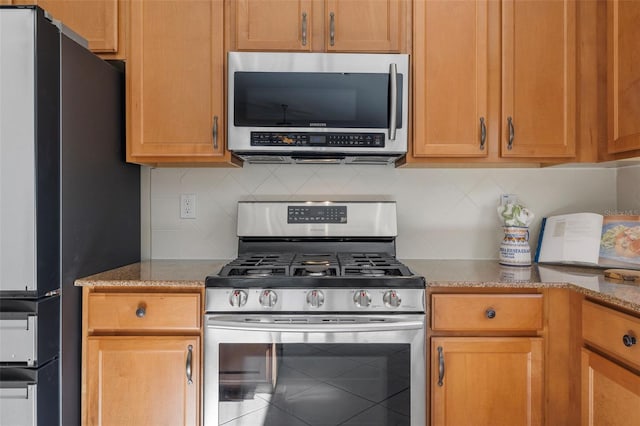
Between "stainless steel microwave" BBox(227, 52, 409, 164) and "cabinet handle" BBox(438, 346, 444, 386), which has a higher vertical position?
"stainless steel microwave" BBox(227, 52, 409, 164)

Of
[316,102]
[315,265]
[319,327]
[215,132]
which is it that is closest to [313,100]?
[316,102]

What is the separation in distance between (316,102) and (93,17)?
1026 mm

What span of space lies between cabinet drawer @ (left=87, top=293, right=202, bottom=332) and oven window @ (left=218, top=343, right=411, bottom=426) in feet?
0.62

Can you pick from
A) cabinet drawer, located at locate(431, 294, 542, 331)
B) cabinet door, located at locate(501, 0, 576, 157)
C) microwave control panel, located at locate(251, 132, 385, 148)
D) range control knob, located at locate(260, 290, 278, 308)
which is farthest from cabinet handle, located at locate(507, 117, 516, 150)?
range control knob, located at locate(260, 290, 278, 308)

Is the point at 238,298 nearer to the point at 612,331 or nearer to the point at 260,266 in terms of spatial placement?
the point at 260,266

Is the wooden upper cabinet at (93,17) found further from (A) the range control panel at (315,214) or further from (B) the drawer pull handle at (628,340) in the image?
(B) the drawer pull handle at (628,340)

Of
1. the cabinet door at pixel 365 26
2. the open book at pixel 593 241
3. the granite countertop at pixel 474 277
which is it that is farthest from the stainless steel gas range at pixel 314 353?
the cabinet door at pixel 365 26

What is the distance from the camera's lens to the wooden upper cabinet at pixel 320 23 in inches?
71.4

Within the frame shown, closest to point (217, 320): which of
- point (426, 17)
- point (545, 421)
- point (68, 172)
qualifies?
point (68, 172)

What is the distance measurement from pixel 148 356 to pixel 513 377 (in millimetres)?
1336

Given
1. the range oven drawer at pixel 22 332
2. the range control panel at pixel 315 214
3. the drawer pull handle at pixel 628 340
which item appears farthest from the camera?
the range control panel at pixel 315 214

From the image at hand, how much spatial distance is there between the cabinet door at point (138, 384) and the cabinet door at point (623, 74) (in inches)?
72.1

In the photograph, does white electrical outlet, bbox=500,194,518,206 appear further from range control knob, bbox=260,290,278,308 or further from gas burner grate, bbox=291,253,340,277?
range control knob, bbox=260,290,278,308

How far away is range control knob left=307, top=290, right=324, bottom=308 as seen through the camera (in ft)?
4.98
